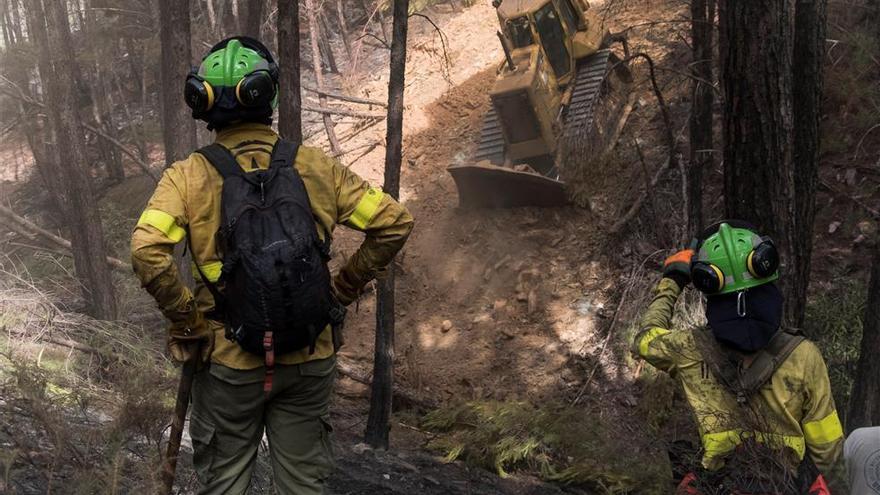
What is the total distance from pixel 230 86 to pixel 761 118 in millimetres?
2890

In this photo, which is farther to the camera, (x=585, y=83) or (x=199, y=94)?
(x=585, y=83)

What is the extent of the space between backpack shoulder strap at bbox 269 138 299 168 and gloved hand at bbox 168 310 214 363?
26.1 inches

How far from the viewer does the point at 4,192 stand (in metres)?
20.6

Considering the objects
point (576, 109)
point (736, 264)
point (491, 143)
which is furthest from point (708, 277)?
point (491, 143)

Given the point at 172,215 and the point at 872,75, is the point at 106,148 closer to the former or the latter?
the point at 872,75

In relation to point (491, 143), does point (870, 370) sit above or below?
above

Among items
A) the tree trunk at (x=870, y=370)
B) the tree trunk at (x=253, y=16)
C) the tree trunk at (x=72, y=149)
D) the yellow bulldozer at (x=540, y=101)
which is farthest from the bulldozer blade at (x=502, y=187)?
the tree trunk at (x=870, y=370)

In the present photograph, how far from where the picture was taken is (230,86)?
3445 mm

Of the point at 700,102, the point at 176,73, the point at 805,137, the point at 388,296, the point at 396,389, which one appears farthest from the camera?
the point at 396,389

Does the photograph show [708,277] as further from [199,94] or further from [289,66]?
[289,66]

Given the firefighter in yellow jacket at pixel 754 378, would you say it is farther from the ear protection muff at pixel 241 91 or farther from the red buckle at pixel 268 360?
the ear protection muff at pixel 241 91

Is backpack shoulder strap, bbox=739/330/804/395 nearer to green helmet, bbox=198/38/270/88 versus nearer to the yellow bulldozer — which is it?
green helmet, bbox=198/38/270/88

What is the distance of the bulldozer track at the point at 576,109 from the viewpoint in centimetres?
1352

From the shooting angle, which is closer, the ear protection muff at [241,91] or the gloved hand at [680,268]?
the ear protection muff at [241,91]
